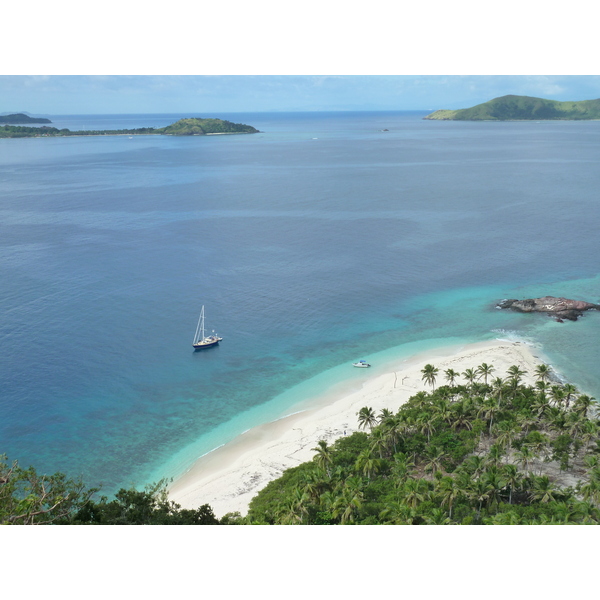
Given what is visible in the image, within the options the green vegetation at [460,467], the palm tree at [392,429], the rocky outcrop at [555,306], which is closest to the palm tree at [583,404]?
the green vegetation at [460,467]

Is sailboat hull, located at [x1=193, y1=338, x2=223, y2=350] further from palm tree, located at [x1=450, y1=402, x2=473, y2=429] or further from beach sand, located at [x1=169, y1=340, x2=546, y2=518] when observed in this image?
palm tree, located at [x1=450, y1=402, x2=473, y2=429]

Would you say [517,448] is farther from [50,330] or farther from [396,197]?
[396,197]

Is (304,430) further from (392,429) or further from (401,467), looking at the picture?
(401,467)

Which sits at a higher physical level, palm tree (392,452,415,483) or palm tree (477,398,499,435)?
palm tree (477,398,499,435)

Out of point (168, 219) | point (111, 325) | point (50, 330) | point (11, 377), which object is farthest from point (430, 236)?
point (11, 377)

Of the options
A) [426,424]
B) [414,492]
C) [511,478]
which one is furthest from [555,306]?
[414,492]

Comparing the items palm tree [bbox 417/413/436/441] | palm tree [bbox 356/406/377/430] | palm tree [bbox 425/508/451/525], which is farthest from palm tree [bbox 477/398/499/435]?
palm tree [bbox 425/508/451/525]
